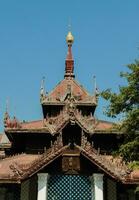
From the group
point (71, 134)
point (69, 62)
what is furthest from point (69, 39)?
point (71, 134)

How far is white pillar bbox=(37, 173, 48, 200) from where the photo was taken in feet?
73.9

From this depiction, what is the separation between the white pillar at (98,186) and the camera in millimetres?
22750

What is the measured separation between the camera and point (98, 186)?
74.9ft

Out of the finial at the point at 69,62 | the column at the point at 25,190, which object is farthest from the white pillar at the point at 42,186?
→ the finial at the point at 69,62

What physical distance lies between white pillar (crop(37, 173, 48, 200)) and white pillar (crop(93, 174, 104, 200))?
2201 mm

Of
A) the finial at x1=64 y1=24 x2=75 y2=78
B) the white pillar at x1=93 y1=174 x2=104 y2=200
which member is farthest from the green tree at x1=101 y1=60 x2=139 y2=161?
the finial at x1=64 y1=24 x2=75 y2=78

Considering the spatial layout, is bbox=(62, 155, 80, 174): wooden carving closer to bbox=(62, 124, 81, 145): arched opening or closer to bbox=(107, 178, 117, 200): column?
bbox=(107, 178, 117, 200): column

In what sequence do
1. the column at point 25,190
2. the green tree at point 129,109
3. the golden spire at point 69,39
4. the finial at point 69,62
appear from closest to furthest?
the green tree at point 129,109, the column at point 25,190, the finial at point 69,62, the golden spire at point 69,39

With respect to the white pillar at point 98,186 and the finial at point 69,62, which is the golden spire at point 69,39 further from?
the white pillar at point 98,186

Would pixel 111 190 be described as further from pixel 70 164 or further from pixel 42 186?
pixel 42 186

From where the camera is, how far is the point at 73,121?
2422 cm

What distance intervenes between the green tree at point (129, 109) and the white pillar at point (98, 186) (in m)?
3.74

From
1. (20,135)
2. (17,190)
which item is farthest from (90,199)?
(20,135)

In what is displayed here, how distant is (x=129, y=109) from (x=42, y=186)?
5.90 metres
